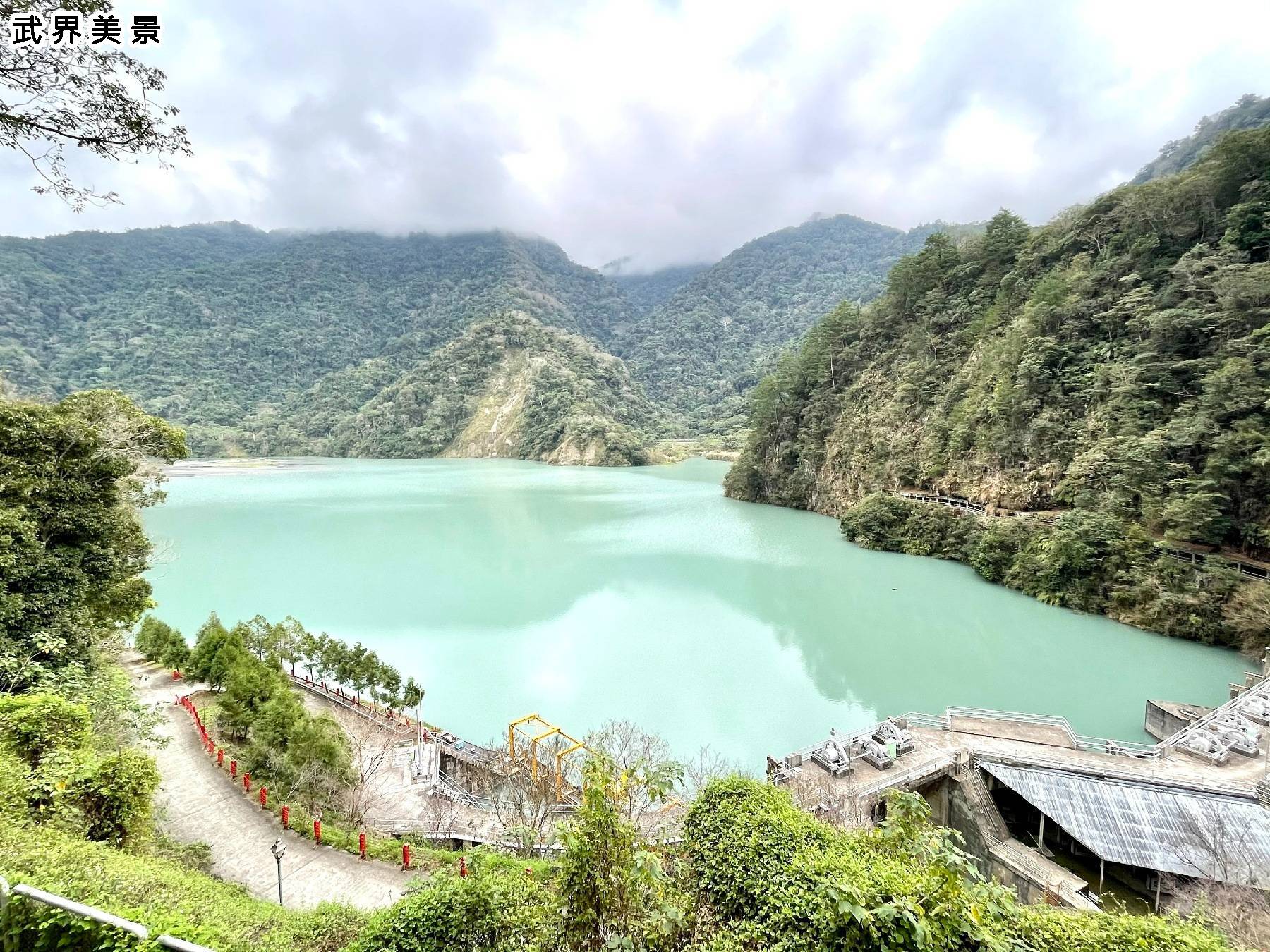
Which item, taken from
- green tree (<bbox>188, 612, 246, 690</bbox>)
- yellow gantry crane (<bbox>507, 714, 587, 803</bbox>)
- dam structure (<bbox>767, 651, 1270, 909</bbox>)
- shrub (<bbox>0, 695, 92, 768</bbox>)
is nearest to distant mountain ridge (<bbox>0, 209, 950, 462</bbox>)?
green tree (<bbox>188, 612, 246, 690</bbox>)

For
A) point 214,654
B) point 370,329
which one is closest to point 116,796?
point 214,654

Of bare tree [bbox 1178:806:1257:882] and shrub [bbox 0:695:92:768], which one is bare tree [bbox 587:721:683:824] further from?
bare tree [bbox 1178:806:1257:882]

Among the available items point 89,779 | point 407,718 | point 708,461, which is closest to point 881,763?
point 407,718

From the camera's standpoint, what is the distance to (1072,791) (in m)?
9.77

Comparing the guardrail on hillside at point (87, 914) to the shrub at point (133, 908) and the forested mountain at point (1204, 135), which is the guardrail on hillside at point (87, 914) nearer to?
the shrub at point (133, 908)

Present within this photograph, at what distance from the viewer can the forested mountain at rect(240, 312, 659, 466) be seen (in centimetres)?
9869

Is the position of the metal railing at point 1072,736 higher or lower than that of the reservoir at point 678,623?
higher

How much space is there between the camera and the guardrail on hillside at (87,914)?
2.83 metres

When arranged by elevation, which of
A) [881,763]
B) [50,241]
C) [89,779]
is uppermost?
[50,241]

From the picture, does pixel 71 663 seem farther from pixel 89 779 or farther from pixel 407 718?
pixel 407 718

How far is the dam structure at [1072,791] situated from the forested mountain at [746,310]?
321 ft

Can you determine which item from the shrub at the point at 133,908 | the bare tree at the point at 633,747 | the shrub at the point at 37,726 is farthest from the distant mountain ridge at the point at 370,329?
the shrub at the point at 133,908

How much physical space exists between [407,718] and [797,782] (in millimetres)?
9950

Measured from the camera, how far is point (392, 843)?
28.3 ft
